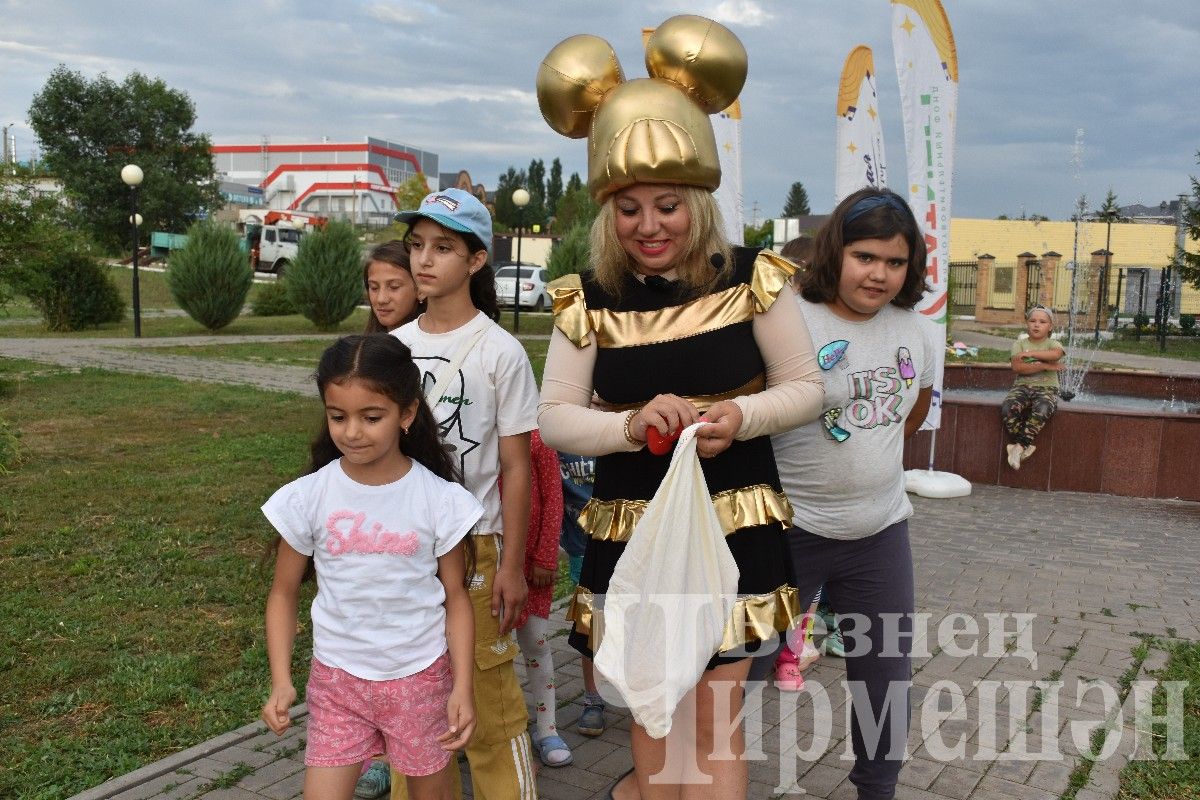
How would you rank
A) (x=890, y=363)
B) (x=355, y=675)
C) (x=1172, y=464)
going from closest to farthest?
(x=355, y=675)
(x=890, y=363)
(x=1172, y=464)

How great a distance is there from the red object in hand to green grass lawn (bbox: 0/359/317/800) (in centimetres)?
228

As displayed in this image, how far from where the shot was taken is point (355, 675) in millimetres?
2291

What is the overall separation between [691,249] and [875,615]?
3.91 ft

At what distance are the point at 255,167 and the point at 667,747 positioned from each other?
120167 millimetres

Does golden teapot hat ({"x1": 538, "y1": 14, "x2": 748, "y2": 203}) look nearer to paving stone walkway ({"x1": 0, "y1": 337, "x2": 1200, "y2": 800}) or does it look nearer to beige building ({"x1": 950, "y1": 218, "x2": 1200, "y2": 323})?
paving stone walkway ({"x1": 0, "y1": 337, "x2": 1200, "y2": 800})

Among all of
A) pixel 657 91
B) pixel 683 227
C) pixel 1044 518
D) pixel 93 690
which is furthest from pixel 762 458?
pixel 1044 518

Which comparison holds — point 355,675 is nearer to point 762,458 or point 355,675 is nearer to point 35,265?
point 762,458

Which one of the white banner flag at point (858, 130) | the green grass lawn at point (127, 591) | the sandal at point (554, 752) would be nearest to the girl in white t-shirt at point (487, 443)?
the sandal at point (554, 752)

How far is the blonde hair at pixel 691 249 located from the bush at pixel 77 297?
2262 centimetres

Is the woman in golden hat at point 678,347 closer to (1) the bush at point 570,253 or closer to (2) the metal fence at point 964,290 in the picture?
(1) the bush at point 570,253

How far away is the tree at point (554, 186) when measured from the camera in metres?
101

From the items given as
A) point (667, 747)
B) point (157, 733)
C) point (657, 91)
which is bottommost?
point (157, 733)

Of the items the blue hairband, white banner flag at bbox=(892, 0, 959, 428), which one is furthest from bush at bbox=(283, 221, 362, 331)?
the blue hairband

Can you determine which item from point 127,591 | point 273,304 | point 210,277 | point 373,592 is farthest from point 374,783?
point 273,304
